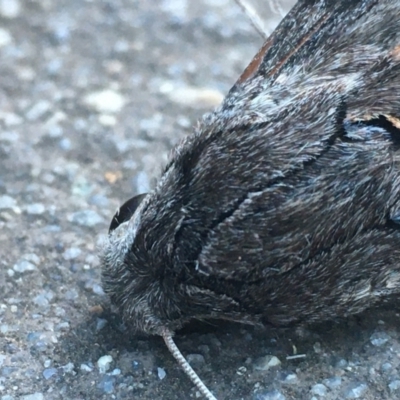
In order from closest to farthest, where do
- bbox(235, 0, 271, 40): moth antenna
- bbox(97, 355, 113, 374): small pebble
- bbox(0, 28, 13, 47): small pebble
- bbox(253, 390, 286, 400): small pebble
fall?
1. bbox(253, 390, 286, 400): small pebble
2. bbox(97, 355, 113, 374): small pebble
3. bbox(235, 0, 271, 40): moth antenna
4. bbox(0, 28, 13, 47): small pebble

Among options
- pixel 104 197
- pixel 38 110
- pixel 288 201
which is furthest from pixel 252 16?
pixel 288 201

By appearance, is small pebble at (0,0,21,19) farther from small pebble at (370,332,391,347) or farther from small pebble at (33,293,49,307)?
small pebble at (370,332,391,347)

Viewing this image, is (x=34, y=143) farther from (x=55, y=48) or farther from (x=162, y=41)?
(x=162, y=41)

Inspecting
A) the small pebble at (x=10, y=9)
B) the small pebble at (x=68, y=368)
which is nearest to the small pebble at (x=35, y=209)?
the small pebble at (x=68, y=368)

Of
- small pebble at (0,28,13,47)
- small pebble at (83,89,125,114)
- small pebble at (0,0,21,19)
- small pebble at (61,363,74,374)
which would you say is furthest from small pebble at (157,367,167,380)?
small pebble at (0,0,21,19)

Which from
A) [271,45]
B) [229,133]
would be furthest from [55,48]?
[229,133]

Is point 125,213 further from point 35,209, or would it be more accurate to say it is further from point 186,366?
point 35,209
